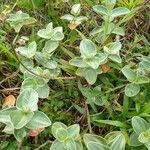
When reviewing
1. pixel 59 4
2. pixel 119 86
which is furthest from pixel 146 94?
pixel 59 4

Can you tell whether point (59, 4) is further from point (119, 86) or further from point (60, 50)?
point (119, 86)

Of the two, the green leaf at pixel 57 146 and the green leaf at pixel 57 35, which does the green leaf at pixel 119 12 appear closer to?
the green leaf at pixel 57 35

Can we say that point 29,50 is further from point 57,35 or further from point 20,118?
point 20,118

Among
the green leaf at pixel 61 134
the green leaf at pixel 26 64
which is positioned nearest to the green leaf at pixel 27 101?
the green leaf at pixel 61 134

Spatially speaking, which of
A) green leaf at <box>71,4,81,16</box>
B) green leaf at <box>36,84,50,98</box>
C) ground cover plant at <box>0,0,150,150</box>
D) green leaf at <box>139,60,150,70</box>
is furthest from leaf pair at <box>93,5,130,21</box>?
green leaf at <box>36,84,50,98</box>

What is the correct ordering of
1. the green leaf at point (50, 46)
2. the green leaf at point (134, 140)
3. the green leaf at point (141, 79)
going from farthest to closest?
the green leaf at point (50, 46)
the green leaf at point (141, 79)
the green leaf at point (134, 140)

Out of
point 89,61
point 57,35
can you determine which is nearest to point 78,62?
point 89,61
